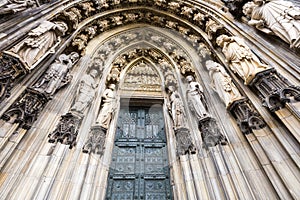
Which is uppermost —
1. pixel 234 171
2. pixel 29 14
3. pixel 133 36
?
pixel 133 36

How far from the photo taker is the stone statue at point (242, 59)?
2.52 m

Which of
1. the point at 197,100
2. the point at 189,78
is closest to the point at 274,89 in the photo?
the point at 197,100

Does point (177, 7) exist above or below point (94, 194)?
above

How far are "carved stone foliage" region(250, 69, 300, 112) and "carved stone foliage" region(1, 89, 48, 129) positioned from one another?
3.08 meters

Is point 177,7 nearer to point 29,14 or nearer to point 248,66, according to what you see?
point 248,66

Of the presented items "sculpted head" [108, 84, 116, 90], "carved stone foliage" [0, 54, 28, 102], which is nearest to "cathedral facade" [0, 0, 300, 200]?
"carved stone foliage" [0, 54, 28, 102]

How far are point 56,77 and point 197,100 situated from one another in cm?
254

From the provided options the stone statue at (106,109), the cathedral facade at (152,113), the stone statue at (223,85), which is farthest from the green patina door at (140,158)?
the stone statue at (223,85)

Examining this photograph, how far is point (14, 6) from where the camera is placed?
2561 millimetres

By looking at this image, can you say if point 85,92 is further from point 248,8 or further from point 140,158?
point 248,8

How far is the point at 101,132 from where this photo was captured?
3.01 m

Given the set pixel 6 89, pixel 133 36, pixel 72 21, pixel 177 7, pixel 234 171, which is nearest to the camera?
pixel 6 89

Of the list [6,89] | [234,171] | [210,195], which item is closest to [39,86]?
[6,89]

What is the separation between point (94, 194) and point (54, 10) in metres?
3.52
